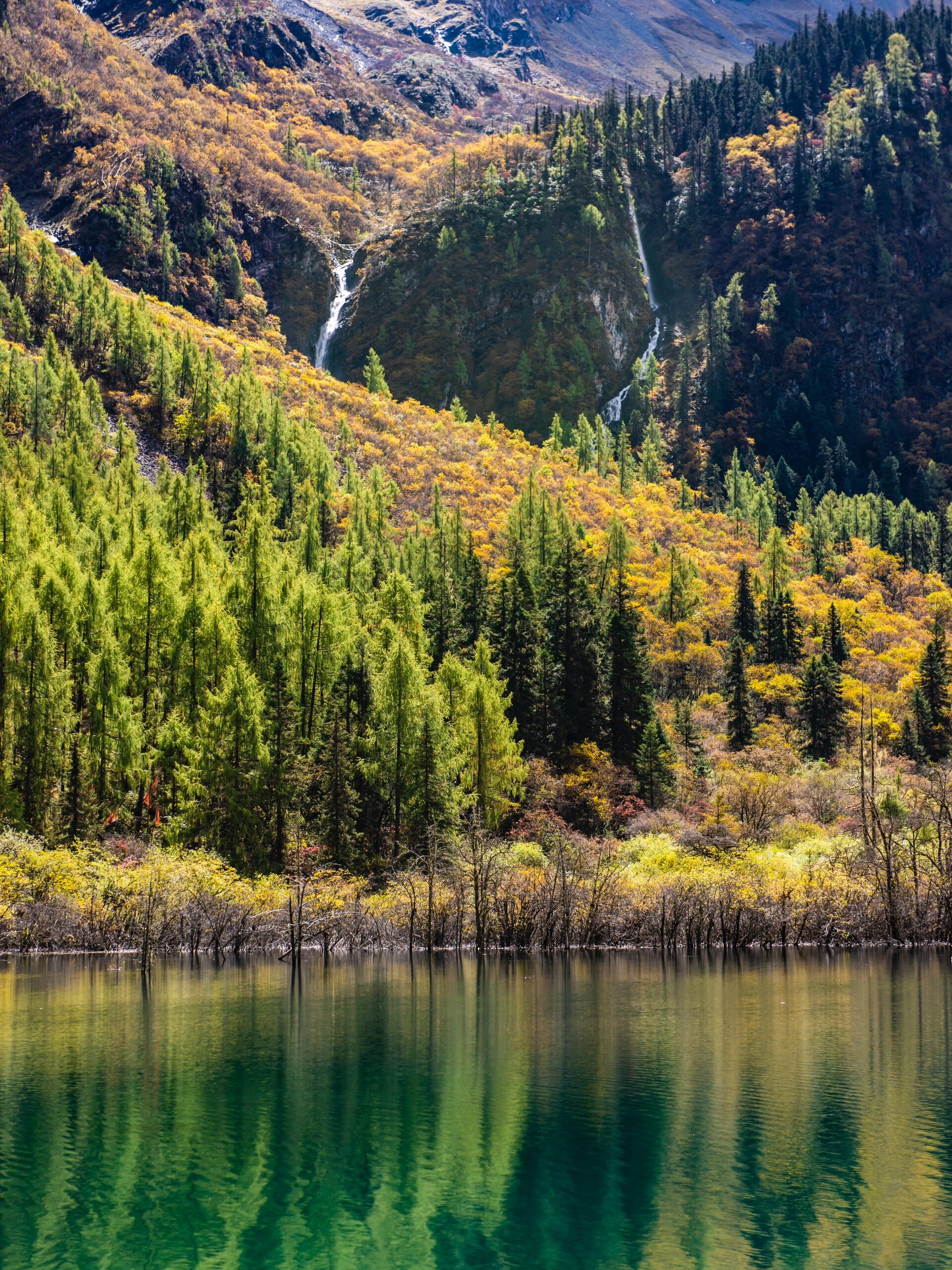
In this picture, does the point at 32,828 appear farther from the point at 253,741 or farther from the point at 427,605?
the point at 427,605

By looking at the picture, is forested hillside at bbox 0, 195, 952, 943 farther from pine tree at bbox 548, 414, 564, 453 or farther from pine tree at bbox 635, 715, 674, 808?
pine tree at bbox 548, 414, 564, 453

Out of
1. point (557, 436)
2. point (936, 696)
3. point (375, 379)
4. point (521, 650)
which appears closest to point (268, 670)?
point (521, 650)

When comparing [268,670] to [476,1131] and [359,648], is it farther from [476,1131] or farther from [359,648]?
[476,1131]

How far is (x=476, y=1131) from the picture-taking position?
22156 mm

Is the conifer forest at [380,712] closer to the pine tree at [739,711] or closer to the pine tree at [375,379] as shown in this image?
the pine tree at [739,711]

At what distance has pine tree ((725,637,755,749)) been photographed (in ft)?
291

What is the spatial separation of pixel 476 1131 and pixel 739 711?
70.1 metres

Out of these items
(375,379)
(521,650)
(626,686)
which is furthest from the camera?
(375,379)

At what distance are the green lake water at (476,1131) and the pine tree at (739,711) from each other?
Result: 50557 millimetres

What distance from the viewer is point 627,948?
2147 inches

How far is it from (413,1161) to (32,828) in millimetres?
41075

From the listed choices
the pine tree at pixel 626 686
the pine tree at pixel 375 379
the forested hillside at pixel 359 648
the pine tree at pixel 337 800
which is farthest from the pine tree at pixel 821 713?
the pine tree at pixel 375 379

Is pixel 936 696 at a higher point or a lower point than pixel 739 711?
higher

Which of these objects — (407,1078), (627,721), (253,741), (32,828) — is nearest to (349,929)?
(253,741)
